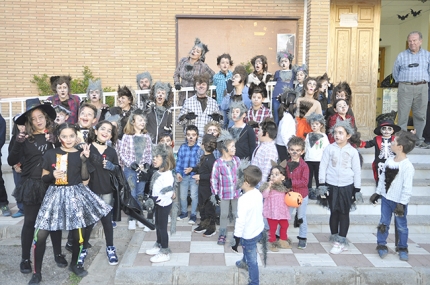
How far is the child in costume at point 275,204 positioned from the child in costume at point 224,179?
17.1 inches

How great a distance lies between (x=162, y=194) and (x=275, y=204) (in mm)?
1431

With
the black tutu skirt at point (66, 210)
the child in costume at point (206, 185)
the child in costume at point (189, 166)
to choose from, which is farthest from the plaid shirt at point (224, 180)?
the black tutu skirt at point (66, 210)

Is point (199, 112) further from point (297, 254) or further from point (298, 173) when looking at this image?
point (297, 254)

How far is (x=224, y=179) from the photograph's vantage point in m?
5.47

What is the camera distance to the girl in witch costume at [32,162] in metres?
4.67

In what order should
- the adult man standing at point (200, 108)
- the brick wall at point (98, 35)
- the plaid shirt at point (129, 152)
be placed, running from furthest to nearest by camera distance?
the brick wall at point (98, 35) < the adult man standing at point (200, 108) < the plaid shirt at point (129, 152)

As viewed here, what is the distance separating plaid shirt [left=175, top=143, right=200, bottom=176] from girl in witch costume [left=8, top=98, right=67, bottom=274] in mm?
1765

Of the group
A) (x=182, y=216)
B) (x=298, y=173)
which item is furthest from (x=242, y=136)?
(x=182, y=216)

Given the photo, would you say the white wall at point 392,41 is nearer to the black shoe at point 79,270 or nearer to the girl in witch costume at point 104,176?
the girl in witch costume at point 104,176

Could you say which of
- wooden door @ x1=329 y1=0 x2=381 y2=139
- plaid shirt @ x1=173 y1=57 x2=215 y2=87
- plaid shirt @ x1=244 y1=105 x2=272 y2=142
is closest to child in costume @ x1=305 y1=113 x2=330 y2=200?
plaid shirt @ x1=244 y1=105 x2=272 y2=142

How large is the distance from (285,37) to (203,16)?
211 cm

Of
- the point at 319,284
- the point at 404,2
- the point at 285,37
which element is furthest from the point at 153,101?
the point at 404,2

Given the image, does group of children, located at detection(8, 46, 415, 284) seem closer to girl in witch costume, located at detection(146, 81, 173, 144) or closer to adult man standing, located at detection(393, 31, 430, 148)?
girl in witch costume, located at detection(146, 81, 173, 144)

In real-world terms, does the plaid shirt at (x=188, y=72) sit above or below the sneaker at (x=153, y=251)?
above
